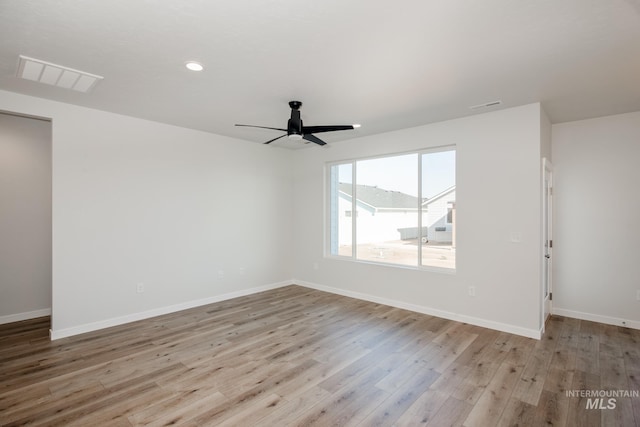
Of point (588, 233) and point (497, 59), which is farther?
point (588, 233)

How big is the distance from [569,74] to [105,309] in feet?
19.4

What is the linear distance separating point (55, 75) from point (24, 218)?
8.31 ft

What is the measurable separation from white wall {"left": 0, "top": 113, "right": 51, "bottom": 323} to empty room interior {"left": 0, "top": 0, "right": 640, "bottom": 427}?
0.03m

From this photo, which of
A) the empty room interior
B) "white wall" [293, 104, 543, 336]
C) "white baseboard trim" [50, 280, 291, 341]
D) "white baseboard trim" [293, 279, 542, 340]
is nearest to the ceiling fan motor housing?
the empty room interior

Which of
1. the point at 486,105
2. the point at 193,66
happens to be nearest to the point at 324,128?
the point at 193,66

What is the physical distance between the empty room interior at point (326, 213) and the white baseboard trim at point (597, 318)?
2 cm

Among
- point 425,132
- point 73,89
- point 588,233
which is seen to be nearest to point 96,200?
point 73,89

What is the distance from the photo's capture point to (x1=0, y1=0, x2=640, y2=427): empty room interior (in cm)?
229

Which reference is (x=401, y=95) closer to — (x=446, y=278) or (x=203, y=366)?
(x=446, y=278)

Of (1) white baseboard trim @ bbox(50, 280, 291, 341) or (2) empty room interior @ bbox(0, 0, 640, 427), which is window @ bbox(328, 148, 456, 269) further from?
(1) white baseboard trim @ bbox(50, 280, 291, 341)

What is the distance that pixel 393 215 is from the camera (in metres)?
5.25

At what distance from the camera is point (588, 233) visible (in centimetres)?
430

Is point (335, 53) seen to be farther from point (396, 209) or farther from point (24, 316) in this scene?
point (24, 316)

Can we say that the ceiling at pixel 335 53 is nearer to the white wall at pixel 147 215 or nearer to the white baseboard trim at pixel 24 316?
the white wall at pixel 147 215
